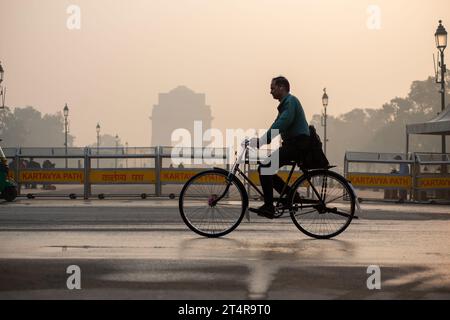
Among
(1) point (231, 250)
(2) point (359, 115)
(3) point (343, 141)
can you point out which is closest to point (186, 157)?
(1) point (231, 250)

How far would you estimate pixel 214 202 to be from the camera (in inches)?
Result: 342

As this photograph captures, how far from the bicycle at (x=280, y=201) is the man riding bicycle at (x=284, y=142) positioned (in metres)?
0.10

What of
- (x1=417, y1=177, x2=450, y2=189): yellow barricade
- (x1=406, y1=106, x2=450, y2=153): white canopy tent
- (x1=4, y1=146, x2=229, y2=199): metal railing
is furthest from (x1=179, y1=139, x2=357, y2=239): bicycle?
(x1=406, y1=106, x2=450, y2=153): white canopy tent

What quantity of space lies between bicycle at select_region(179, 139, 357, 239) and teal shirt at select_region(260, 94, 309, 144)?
35cm

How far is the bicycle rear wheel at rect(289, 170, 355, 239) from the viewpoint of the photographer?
28.1 ft

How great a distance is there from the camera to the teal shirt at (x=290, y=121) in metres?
8.50

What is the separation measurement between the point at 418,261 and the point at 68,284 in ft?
10.4

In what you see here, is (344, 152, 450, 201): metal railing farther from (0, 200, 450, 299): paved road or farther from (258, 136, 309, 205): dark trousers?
(258, 136, 309, 205): dark trousers

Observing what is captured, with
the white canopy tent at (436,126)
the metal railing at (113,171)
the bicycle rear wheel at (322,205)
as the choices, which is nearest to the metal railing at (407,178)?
the metal railing at (113,171)

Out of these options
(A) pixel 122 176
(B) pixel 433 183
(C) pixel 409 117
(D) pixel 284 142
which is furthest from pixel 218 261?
(C) pixel 409 117

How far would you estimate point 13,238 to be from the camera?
8461 millimetres

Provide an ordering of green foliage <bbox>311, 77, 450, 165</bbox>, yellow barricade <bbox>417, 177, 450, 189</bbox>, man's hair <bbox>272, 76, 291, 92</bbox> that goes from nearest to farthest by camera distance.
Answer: man's hair <bbox>272, 76, 291, 92</bbox>, yellow barricade <bbox>417, 177, 450, 189</bbox>, green foliage <bbox>311, 77, 450, 165</bbox>

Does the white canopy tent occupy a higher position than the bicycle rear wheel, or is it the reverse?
the white canopy tent

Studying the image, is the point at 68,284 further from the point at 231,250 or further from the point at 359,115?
the point at 359,115
